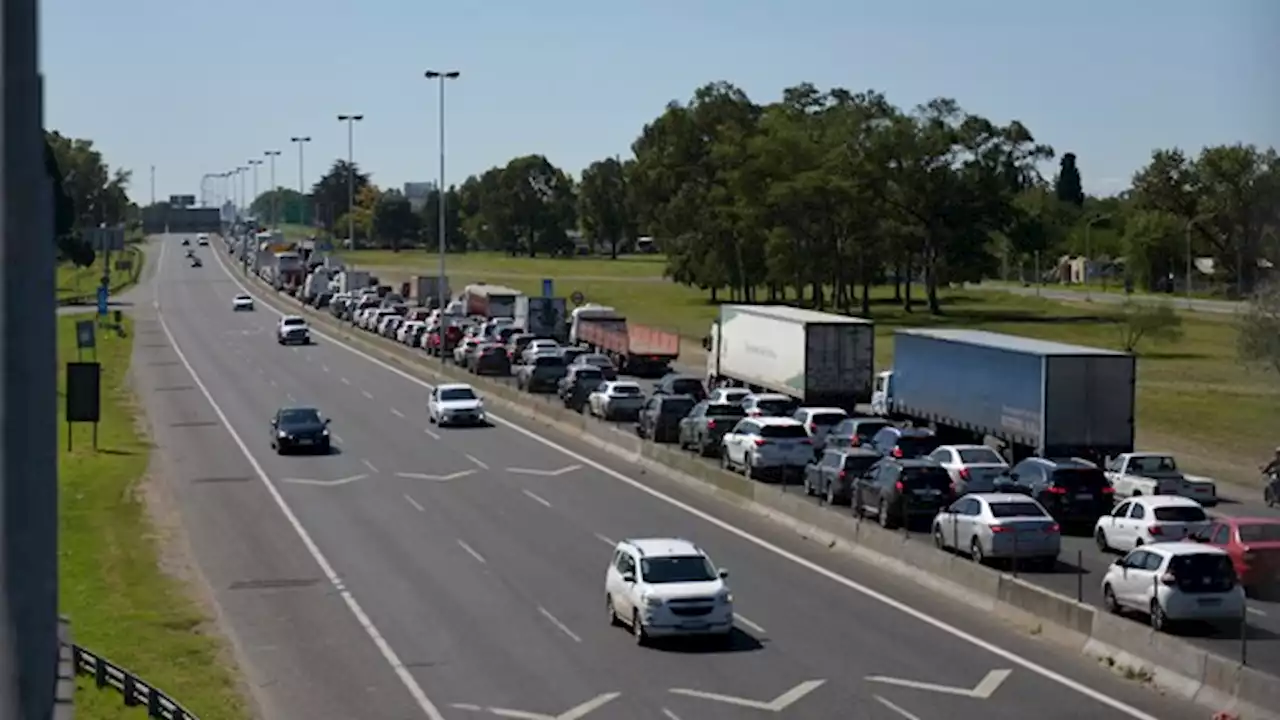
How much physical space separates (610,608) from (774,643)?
114 inches

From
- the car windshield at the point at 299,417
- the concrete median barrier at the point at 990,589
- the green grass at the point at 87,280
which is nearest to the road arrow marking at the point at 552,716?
the concrete median barrier at the point at 990,589

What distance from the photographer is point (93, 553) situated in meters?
35.9

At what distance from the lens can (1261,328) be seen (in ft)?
172

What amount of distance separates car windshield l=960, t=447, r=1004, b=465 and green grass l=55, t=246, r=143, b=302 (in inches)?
4082

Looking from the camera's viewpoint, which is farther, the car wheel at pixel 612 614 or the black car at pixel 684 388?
the black car at pixel 684 388

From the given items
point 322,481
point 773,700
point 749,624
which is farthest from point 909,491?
point 322,481

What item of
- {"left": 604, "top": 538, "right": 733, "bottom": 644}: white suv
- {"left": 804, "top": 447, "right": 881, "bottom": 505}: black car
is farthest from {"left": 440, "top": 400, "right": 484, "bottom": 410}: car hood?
{"left": 604, "top": 538, "right": 733, "bottom": 644}: white suv

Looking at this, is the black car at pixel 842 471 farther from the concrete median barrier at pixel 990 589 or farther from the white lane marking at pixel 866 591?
the white lane marking at pixel 866 591

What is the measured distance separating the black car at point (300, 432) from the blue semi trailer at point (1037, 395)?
16017mm

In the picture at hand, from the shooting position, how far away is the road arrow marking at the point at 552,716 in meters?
22.4

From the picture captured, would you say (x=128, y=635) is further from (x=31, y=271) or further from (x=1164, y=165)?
(x=1164, y=165)

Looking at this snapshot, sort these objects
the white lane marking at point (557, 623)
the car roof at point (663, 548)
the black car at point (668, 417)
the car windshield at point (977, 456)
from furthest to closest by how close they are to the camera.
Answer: the black car at point (668, 417) → the car windshield at point (977, 456) → the white lane marking at point (557, 623) → the car roof at point (663, 548)

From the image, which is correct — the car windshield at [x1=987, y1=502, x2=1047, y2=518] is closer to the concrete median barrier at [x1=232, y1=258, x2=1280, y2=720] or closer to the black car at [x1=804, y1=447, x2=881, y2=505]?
the concrete median barrier at [x1=232, y1=258, x2=1280, y2=720]

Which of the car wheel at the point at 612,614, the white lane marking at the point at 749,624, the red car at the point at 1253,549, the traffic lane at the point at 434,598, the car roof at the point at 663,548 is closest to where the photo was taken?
the traffic lane at the point at 434,598
